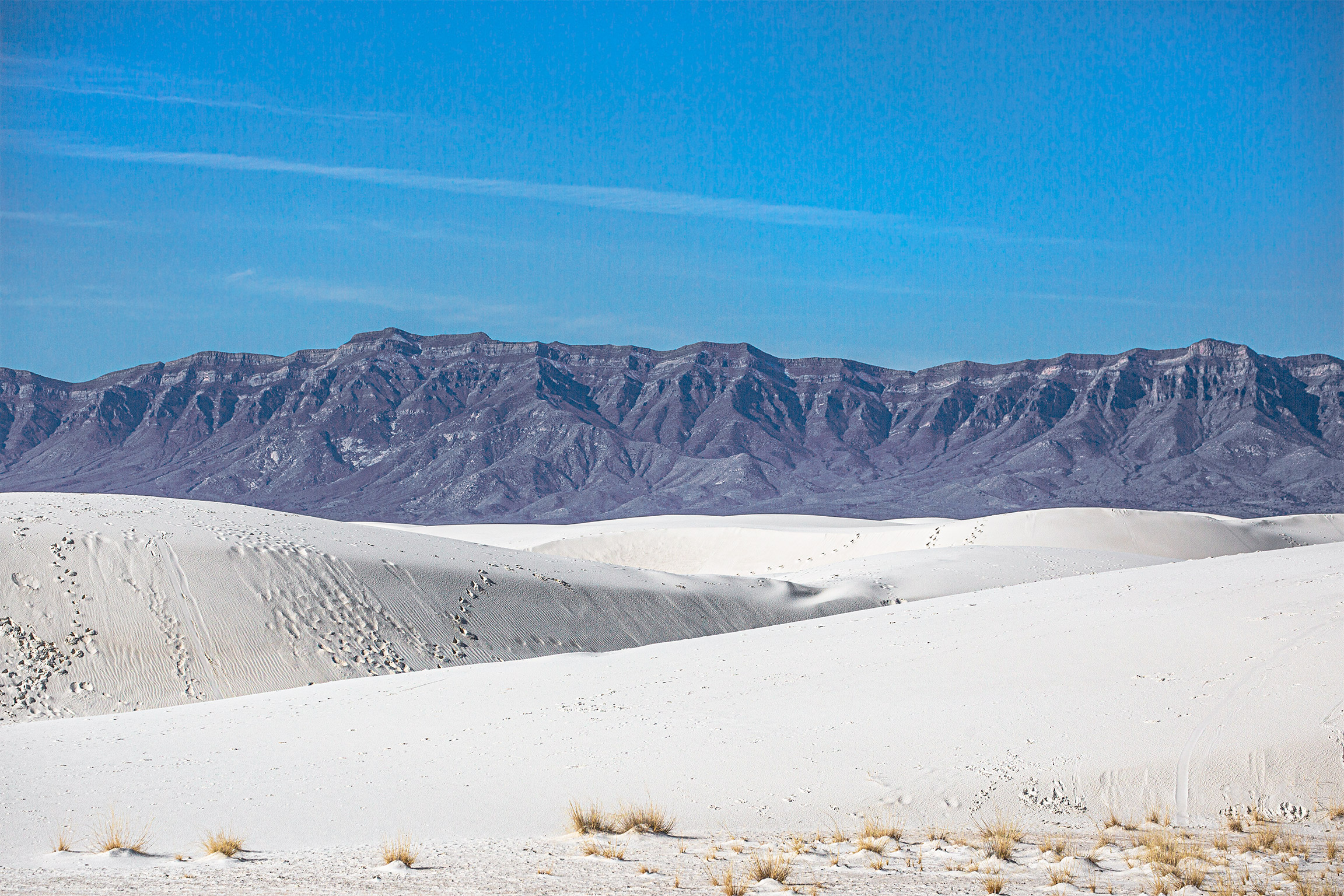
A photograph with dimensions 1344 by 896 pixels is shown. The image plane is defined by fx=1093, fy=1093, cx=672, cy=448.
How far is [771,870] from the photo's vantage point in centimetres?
684

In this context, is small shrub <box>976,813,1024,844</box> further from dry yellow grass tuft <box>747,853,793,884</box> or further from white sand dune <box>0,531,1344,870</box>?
dry yellow grass tuft <box>747,853,793,884</box>

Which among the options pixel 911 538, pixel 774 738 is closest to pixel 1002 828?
pixel 774 738

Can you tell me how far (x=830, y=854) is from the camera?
7500mm

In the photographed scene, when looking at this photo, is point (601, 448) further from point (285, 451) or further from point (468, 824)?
point (468, 824)

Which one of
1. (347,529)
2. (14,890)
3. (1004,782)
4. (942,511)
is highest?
(942,511)

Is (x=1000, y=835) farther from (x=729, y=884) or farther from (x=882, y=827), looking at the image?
(x=729, y=884)

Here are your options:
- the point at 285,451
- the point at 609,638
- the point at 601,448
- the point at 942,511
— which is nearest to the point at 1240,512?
the point at 942,511

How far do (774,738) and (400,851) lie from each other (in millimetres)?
4221

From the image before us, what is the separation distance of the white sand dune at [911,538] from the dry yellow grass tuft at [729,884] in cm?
3780

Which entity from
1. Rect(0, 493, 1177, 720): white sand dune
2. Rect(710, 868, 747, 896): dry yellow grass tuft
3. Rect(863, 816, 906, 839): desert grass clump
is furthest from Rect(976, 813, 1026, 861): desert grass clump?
Rect(0, 493, 1177, 720): white sand dune

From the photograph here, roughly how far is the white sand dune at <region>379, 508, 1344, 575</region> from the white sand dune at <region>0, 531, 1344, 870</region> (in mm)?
31059

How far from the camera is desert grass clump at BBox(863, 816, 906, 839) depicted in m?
7.94

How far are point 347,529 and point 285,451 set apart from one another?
182 m

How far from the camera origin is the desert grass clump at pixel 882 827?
7938mm
